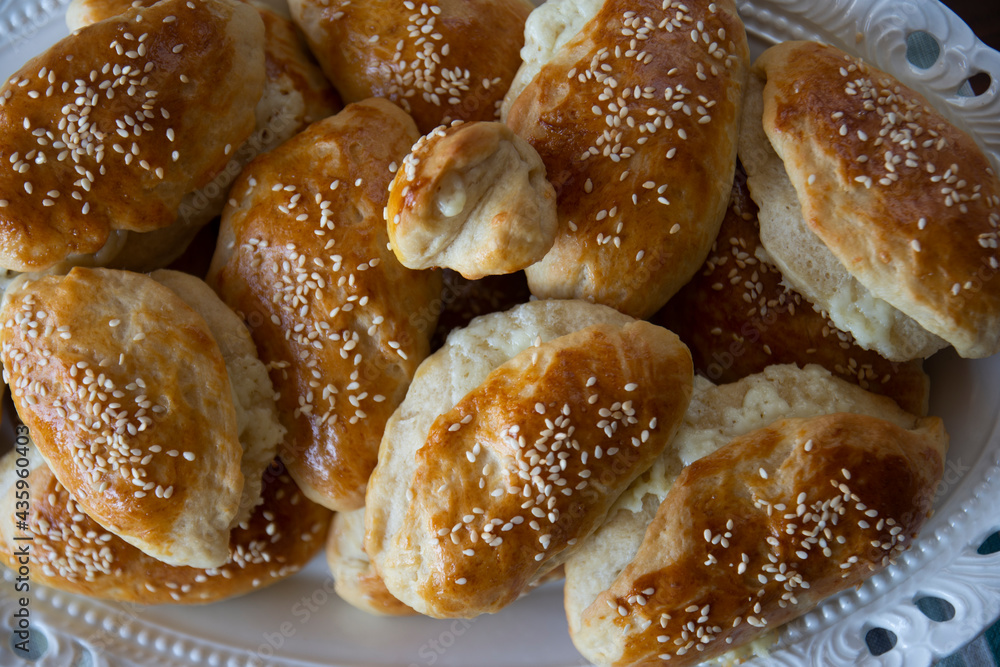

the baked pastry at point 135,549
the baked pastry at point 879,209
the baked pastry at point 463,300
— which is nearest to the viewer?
the baked pastry at point 879,209

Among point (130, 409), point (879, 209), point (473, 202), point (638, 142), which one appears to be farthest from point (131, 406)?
point (879, 209)

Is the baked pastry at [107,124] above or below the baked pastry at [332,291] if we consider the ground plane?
above

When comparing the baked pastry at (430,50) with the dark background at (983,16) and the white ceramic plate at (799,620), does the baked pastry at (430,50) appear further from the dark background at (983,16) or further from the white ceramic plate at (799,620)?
the dark background at (983,16)

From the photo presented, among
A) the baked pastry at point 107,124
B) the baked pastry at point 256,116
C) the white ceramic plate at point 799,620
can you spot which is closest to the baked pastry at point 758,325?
the white ceramic plate at point 799,620

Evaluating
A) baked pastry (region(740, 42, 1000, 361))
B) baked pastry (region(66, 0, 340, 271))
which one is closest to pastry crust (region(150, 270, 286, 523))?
baked pastry (region(66, 0, 340, 271))

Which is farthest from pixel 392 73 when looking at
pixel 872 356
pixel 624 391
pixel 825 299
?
pixel 872 356

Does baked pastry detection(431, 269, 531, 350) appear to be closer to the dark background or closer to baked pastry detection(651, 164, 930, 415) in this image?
baked pastry detection(651, 164, 930, 415)

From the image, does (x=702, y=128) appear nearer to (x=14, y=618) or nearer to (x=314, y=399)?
(x=314, y=399)
